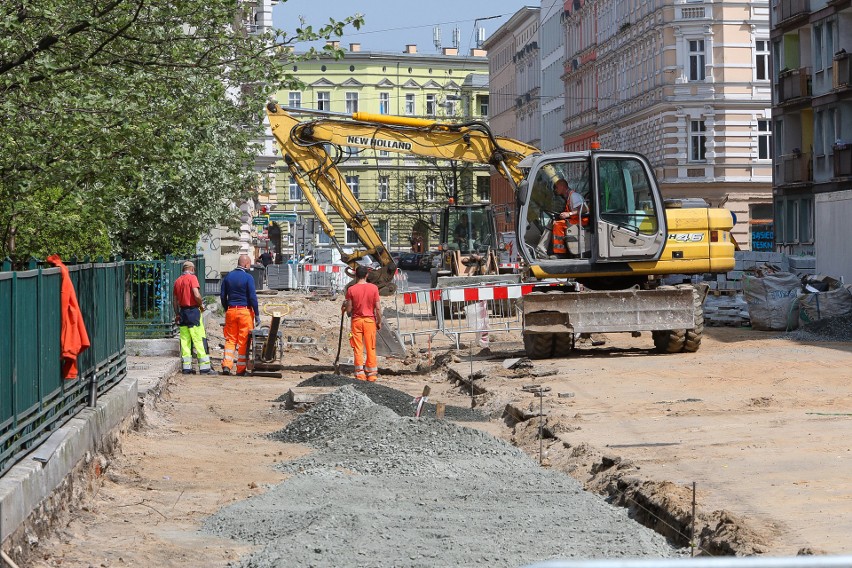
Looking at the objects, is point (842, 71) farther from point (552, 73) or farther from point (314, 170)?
point (552, 73)

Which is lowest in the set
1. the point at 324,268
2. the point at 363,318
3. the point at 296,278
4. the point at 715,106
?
the point at 363,318

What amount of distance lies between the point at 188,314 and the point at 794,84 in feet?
108

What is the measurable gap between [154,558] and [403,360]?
15954mm

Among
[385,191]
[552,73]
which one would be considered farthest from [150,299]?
[385,191]

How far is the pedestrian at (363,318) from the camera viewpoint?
18.8m

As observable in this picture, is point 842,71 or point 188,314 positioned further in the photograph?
point 842,71

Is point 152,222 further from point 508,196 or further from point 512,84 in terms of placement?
point 512,84

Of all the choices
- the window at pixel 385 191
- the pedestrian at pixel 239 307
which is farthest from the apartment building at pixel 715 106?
the pedestrian at pixel 239 307

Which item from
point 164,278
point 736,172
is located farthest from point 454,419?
point 736,172

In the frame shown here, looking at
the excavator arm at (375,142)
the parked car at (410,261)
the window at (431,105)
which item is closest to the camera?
the excavator arm at (375,142)

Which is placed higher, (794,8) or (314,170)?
(794,8)

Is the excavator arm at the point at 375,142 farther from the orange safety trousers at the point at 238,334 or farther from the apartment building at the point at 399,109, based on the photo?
the apartment building at the point at 399,109

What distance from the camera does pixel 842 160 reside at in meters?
43.1

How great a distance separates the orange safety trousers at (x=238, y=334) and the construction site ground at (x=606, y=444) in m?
0.44
